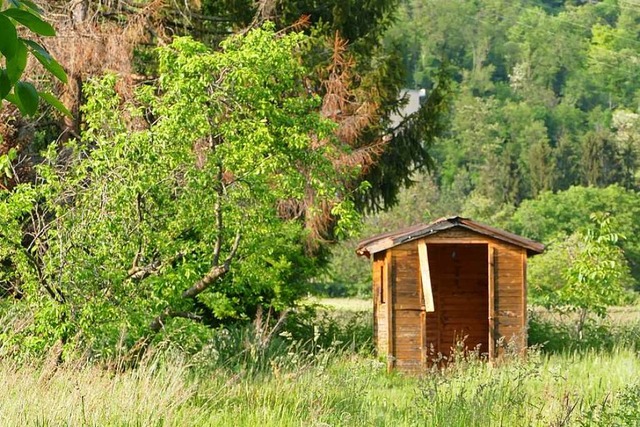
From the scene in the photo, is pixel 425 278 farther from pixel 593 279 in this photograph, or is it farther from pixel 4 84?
pixel 4 84

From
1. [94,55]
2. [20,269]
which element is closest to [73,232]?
[20,269]

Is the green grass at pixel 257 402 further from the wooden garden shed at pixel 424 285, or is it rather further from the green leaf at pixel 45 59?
the wooden garden shed at pixel 424 285

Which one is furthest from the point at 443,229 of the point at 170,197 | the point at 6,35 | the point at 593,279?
the point at 6,35

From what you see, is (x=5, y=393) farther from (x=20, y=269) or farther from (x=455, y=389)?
(x=455, y=389)

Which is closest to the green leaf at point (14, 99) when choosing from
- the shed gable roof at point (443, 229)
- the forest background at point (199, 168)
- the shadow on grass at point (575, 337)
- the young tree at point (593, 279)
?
the forest background at point (199, 168)

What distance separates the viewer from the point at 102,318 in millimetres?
11180

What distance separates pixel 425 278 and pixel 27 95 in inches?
549

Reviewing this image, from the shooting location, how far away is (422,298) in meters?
17.0

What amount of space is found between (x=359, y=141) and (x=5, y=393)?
13.8 metres

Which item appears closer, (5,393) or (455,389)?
(5,393)

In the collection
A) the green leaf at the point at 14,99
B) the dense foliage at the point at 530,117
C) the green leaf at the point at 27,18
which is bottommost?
the green leaf at the point at 14,99

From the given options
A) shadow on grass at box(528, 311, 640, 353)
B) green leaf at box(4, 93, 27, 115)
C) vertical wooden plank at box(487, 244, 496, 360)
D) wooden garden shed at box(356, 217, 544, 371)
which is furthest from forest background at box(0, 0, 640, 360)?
vertical wooden plank at box(487, 244, 496, 360)

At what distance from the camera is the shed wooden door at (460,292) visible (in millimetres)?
19453

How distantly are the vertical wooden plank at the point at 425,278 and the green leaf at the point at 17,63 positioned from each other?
1369 centimetres
